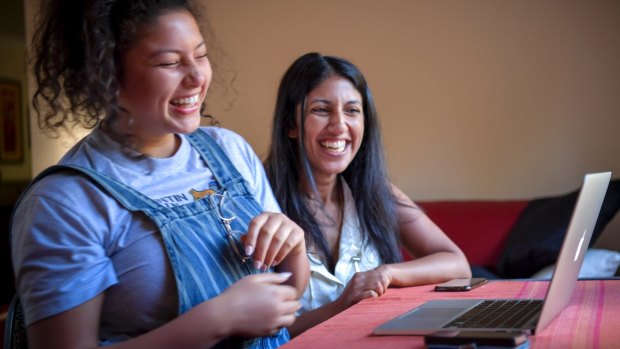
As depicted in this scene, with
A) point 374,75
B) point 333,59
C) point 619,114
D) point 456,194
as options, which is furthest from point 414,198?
point 333,59

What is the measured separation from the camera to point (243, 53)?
4.67m

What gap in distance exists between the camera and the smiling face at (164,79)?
4.55ft

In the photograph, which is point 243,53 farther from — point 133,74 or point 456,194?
point 133,74

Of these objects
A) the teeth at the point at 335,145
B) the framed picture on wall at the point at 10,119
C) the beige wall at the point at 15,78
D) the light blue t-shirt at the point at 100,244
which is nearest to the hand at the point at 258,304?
the light blue t-shirt at the point at 100,244

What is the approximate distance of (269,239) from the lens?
1.41 meters

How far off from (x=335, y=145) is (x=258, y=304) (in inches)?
41.9

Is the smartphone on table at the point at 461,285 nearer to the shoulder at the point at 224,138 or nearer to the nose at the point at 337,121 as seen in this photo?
the shoulder at the point at 224,138

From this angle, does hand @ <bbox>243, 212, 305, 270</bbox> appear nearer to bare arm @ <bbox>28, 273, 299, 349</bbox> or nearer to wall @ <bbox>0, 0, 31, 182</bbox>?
bare arm @ <bbox>28, 273, 299, 349</bbox>

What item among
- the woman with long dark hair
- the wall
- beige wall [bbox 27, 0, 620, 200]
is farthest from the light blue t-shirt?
the wall

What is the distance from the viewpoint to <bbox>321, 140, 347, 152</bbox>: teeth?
2301 millimetres

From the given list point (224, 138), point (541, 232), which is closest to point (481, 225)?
point (541, 232)

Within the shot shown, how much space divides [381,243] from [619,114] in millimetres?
2134

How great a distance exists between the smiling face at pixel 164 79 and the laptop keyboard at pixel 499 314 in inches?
23.8

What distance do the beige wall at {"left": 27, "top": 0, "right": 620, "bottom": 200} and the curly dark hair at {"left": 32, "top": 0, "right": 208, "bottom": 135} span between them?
9.42 feet
